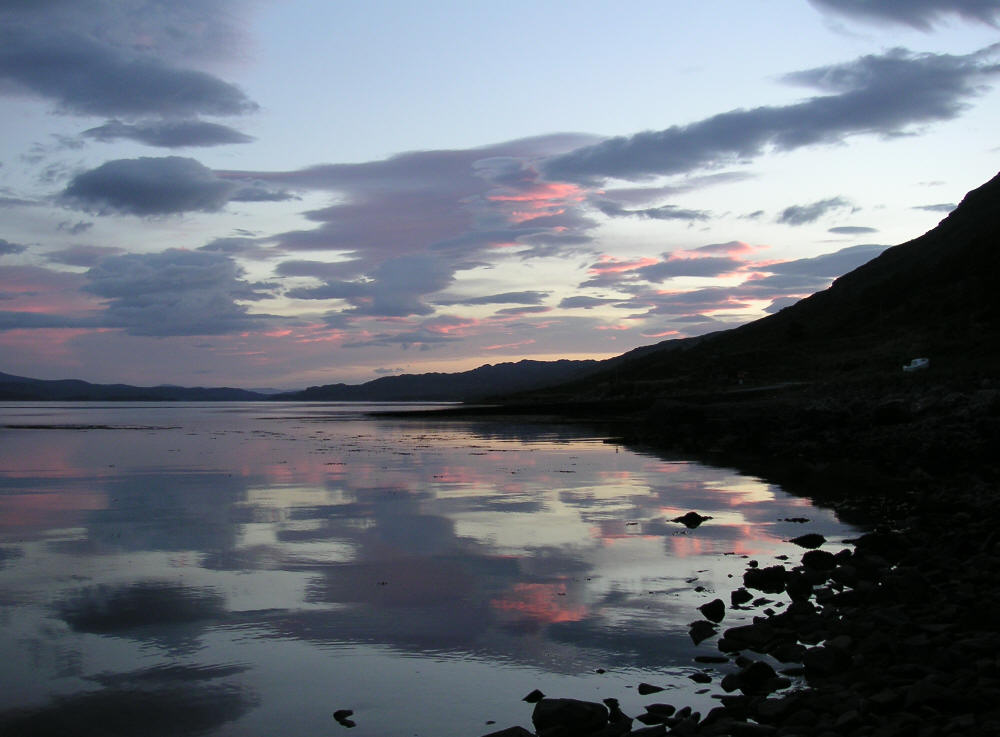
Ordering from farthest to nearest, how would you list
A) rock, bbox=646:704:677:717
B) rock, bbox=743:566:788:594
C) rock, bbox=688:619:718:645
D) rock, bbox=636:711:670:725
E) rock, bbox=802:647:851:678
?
rock, bbox=743:566:788:594 < rock, bbox=688:619:718:645 < rock, bbox=802:647:851:678 < rock, bbox=646:704:677:717 < rock, bbox=636:711:670:725

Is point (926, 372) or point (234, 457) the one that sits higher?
point (926, 372)

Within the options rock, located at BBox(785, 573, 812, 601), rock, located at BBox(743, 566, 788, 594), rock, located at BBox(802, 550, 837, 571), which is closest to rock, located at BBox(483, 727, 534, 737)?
rock, located at BBox(785, 573, 812, 601)

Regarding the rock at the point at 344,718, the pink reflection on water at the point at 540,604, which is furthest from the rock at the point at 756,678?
the rock at the point at 344,718

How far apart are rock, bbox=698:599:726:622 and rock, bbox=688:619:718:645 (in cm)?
65

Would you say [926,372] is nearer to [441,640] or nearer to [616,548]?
[616,548]

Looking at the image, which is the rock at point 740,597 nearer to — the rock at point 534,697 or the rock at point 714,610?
the rock at point 714,610

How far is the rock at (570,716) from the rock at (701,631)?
351 centimetres

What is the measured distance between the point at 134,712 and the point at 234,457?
1478 inches

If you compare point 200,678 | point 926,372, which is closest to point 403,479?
point 200,678

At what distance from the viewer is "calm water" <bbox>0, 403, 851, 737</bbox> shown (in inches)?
404

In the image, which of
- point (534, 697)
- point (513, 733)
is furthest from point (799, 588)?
point (513, 733)

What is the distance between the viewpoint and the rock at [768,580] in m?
15.0

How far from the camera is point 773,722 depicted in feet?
28.6

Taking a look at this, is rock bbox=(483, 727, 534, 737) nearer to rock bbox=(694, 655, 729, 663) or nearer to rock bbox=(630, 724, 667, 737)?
rock bbox=(630, 724, 667, 737)
